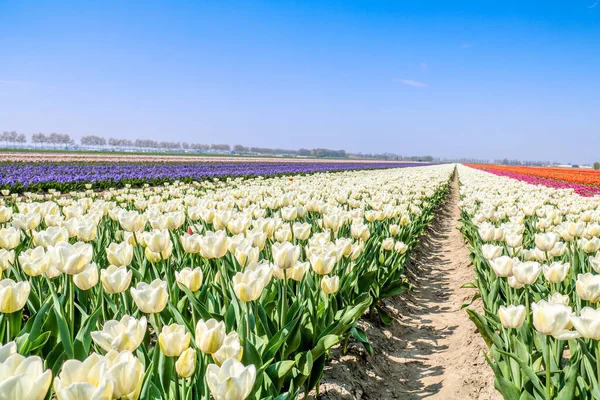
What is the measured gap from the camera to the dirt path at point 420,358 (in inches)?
123

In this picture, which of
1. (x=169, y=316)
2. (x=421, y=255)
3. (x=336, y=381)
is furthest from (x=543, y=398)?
(x=421, y=255)

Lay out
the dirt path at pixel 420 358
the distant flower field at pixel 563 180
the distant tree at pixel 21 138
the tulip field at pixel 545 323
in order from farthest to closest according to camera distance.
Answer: the distant tree at pixel 21 138 < the distant flower field at pixel 563 180 < the dirt path at pixel 420 358 < the tulip field at pixel 545 323

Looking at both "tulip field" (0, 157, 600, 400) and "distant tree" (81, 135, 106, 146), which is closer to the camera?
"tulip field" (0, 157, 600, 400)


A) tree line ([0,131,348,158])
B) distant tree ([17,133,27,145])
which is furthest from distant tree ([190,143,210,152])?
distant tree ([17,133,27,145])

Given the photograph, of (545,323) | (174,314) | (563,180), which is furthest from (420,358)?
(563,180)

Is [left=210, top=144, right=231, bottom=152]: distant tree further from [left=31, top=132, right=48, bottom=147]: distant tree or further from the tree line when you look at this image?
[left=31, top=132, right=48, bottom=147]: distant tree

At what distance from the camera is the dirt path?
314cm

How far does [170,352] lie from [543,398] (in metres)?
1.73

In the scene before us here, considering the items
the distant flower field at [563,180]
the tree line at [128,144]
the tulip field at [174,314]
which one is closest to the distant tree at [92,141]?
the tree line at [128,144]

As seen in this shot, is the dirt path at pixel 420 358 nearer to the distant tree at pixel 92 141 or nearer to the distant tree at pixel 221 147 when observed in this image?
the distant tree at pixel 92 141

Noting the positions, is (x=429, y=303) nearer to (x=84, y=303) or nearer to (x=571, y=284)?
(x=571, y=284)

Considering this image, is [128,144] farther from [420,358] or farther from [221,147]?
[420,358]

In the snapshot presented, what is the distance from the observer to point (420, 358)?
3883mm

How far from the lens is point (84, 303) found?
105 inches
